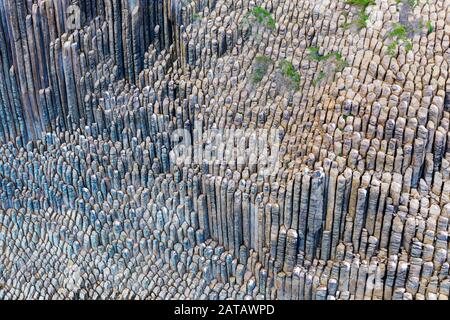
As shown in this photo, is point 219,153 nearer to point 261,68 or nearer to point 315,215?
point 261,68

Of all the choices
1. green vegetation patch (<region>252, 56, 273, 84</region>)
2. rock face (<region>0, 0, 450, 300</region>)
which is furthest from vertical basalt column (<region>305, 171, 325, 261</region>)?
green vegetation patch (<region>252, 56, 273, 84</region>)

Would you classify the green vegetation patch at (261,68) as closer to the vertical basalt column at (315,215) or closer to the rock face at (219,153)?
the rock face at (219,153)

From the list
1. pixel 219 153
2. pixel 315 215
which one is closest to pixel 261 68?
pixel 219 153

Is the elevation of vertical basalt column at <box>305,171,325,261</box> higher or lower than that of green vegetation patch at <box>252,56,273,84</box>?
lower

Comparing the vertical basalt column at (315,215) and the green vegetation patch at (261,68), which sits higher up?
the green vegetation patch at (261,68)

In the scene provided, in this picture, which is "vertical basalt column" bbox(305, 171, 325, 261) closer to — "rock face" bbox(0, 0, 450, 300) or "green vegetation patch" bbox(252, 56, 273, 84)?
"rock face" bbox(0, 0, 450, 300)

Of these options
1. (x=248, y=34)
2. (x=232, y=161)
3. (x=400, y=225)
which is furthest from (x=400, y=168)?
(x=248, y=34)

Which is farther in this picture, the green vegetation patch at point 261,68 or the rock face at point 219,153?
the green vegetation patch at point 261,68

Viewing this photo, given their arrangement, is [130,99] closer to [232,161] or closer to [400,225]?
[232,161]

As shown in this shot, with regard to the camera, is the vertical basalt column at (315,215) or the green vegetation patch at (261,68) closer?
the vertical basalt column at (315,215)

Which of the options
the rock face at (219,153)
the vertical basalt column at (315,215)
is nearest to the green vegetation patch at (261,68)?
the rock face at (219,153)
